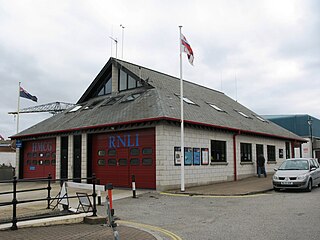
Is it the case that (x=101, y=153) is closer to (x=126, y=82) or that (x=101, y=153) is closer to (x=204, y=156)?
(x=204, y=156)

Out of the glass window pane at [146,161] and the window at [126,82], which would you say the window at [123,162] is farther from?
the window at [126,82]

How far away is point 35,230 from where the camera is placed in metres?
8.09

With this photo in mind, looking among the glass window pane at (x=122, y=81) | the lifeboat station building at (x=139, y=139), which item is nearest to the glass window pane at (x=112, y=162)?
the lifeboat station building at (x=139, y=139)

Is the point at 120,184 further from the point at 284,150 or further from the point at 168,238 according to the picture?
the point at 284,150

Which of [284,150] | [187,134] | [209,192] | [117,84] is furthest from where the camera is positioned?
[284,150]

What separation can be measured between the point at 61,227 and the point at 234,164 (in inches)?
604

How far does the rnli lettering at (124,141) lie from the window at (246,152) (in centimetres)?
837

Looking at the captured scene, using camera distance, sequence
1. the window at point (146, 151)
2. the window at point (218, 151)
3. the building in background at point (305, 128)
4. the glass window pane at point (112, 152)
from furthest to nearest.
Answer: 1. the building in background at point (305, 128)
2. the window at point (218, 151)
3. the glass window pane at point (112, 152)
4. the window at point (146, 151)

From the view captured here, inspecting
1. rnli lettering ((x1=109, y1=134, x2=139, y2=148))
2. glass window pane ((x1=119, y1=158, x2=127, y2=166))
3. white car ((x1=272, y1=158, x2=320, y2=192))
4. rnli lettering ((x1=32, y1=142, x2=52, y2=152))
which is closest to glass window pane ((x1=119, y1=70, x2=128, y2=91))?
rnli lettering ((x1=32, y1=142, x2=52, y2=152))

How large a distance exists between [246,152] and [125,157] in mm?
9343

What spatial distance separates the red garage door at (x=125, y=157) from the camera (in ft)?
57.3

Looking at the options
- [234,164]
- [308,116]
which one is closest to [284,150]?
[234,164]

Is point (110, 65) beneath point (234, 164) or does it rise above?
above

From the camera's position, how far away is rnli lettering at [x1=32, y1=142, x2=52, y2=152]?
955 inches
